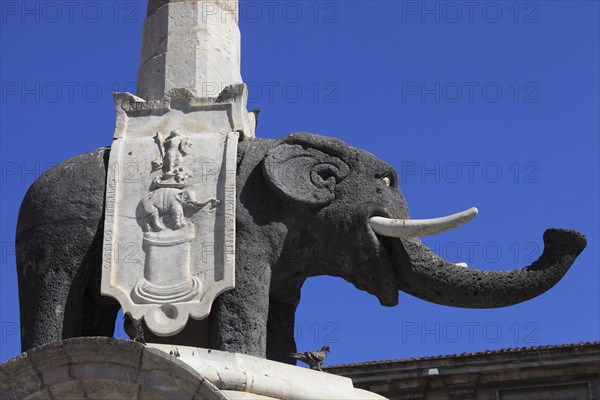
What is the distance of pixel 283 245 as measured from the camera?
12.9 m

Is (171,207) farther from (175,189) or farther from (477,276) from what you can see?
(477,276)

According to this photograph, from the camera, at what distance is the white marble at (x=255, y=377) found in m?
12.0

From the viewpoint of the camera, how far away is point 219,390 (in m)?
11.7

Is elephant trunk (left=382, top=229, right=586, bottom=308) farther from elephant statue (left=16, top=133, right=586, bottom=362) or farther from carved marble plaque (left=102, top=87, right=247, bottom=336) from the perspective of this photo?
carved marble plaque (left=102, top=87, right=247, bottom=336)

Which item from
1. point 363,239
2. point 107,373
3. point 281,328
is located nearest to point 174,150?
point 363,239

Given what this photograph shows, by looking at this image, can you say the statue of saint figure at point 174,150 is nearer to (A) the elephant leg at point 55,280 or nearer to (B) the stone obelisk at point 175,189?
(B) the stone obelisk at point 175,189

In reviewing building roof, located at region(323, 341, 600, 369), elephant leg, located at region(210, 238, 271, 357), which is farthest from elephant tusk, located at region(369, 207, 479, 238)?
building roof, located at region(323, 341, 600, 369)

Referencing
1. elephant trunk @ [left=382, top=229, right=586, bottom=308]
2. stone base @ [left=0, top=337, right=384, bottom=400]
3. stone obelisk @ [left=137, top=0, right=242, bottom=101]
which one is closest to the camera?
stone base @ [left=0, top=337, right=384, bottom=400]

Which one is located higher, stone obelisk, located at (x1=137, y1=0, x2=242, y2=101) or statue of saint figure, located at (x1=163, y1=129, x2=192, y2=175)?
stone obelisk, located at (x1=137, y1=0, x2=242, y2=101)

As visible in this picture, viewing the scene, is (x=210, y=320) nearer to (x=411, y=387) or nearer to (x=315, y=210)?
(x=315, y=210)

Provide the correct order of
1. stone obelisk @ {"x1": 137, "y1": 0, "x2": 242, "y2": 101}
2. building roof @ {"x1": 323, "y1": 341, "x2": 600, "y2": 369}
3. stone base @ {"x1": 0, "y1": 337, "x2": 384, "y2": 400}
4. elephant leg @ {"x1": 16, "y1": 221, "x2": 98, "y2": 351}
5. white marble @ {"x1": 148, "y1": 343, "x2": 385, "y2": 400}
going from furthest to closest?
building roof @ {"x1": 323, "y1": 341, "x2": 600, "y2": 369} → stone obelisk @ {"x1": 137, "y1": 0, "x2": 242, "y2": 101} → elephant leg @ {"x1": 16, "y1": 221, "x2": 98, "y2": 351} → white marble @ {"x1": 148, "y1": 343, "x2": 385, "y2": 400} → stone base @ {"x1": 0, "y1": 337, "x2": 384, "y2": 400}

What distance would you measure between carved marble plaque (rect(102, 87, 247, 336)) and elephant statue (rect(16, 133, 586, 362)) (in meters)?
0.17

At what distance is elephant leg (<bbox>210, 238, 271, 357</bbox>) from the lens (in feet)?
41.0

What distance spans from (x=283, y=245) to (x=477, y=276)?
4.58 feet
